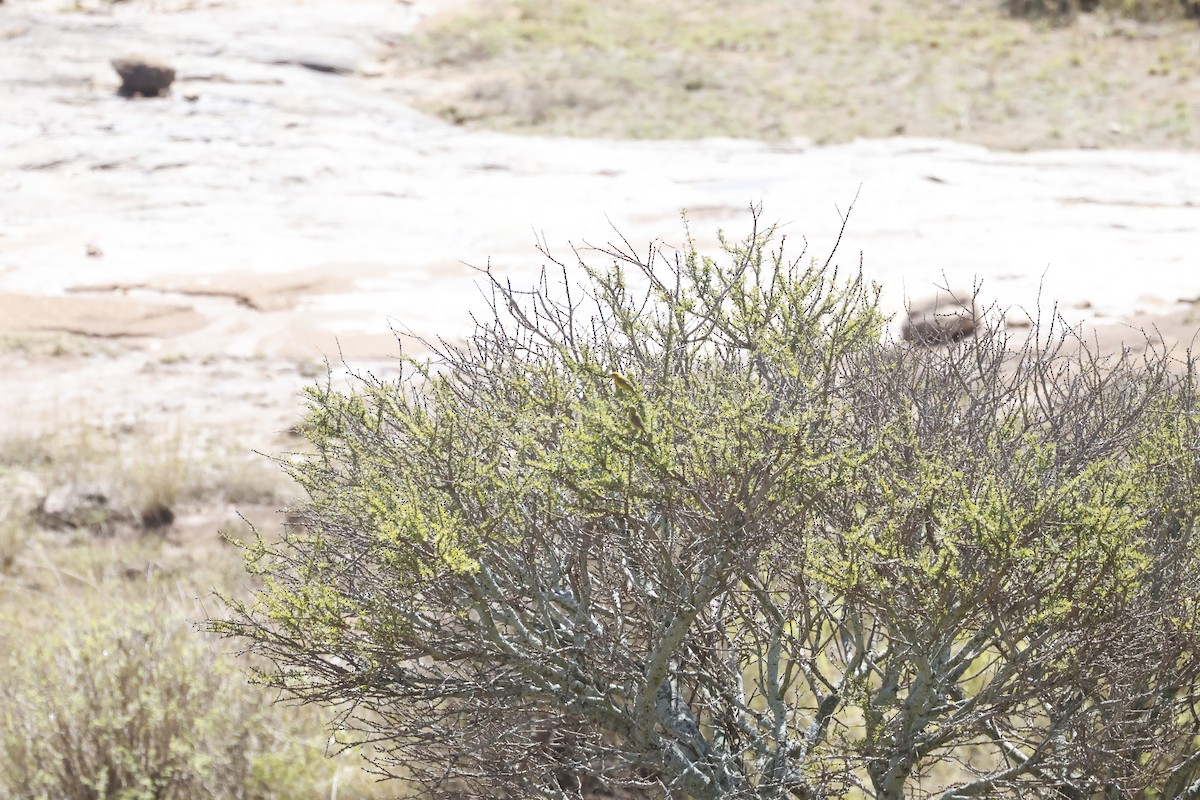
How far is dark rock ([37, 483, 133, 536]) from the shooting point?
11.5m

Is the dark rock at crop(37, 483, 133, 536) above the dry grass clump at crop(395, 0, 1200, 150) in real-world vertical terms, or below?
below

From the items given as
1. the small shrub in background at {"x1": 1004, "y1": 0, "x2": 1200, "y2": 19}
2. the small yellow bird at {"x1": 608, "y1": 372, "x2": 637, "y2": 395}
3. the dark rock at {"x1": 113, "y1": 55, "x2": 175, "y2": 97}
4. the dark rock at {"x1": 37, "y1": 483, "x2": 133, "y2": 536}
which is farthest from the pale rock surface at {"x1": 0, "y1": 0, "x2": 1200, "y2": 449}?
the small shrub in background at {"x1": 1004, "y1": 0, "x2": 1200, "y2": 19}

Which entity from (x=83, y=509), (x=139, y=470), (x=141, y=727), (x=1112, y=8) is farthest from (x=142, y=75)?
(x=1112, y=8)

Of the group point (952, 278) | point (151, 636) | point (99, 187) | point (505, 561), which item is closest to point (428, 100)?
point (99, 187)

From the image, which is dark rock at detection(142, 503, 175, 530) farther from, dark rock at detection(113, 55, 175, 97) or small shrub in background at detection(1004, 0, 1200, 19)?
→ small shrub in background at detection(1004, 0, 1200, 19)

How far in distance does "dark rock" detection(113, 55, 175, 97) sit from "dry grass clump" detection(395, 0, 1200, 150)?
183 inches

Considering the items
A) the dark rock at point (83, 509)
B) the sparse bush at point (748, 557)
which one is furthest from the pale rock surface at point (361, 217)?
the sparse bush at point (748, 557)

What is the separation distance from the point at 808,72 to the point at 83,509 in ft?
61.9

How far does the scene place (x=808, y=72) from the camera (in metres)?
26.3

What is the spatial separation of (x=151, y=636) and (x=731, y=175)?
42.6ft

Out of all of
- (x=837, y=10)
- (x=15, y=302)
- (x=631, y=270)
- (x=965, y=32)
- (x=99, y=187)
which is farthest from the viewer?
(x=837, y=10)

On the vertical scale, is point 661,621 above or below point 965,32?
below

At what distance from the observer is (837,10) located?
29.9 metres

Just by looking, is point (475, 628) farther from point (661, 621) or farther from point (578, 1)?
point (578, 1)
